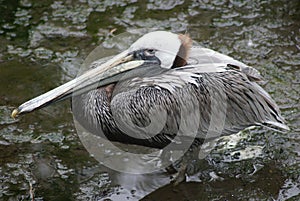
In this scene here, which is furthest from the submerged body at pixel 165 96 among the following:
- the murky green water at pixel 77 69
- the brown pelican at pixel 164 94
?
the murky green water at pixel 77 69

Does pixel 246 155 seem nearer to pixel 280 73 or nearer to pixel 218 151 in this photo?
pixel 218 151

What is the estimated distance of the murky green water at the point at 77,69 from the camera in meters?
5.54

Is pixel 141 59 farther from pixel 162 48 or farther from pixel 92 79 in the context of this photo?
pixel 92 79

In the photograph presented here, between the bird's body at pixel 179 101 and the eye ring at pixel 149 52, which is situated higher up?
the eye ring at pixel 149 52

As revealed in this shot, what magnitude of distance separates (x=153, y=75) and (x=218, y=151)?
3.50 feet

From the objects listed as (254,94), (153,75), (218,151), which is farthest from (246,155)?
(153,75)

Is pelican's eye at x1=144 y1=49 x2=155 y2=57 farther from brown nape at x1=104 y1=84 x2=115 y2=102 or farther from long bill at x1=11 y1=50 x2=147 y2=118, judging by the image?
brown nape at x1=104 y1=84 x2=115 y2=102

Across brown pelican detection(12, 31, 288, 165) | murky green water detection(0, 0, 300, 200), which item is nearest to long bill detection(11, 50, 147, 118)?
brown pelican detection(12, 31, 288, 165)

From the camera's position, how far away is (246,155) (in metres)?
5.84

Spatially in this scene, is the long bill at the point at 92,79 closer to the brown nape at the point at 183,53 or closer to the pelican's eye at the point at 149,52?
the pelican's eye at the point at 149,52

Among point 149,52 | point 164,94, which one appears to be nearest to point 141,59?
point 149,52

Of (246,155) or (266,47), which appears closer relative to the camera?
(246,155)

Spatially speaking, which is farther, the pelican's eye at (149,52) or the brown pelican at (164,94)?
the pelican's eye at (149,52)

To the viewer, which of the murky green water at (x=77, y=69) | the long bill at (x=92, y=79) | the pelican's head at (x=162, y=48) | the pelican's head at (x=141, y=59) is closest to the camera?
the long bill at (x=92, y=79)
